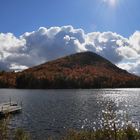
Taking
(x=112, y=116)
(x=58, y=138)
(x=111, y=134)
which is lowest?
(x=58, y=138)

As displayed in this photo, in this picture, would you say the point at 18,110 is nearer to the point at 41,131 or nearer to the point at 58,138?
the point at 41,131

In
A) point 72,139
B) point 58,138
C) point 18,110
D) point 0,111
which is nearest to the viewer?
point 72,139

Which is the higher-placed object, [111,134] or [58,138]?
[111,134]

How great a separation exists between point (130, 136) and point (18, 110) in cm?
5911

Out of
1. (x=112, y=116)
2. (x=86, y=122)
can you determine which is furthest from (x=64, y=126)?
(x=112, y=116)

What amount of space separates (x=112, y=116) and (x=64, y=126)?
146 ft

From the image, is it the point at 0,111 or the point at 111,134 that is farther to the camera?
the point at 0,111

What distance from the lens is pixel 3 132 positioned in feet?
65.9

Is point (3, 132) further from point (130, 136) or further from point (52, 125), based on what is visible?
point (52, 125)

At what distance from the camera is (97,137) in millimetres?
29156

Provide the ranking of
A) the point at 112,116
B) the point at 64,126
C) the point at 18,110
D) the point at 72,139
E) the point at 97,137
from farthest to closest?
the point at 18,110 < the point at 64,126 < the point at 97,137 < the point at 72,139 < the point at 112,116

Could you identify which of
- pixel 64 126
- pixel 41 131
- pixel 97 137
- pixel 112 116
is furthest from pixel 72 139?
pixel 64 126

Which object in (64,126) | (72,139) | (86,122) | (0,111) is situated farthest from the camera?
(0,111)

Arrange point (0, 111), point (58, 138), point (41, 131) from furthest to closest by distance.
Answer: point (0, 111) → point (41, 131) → point (58, 138)
